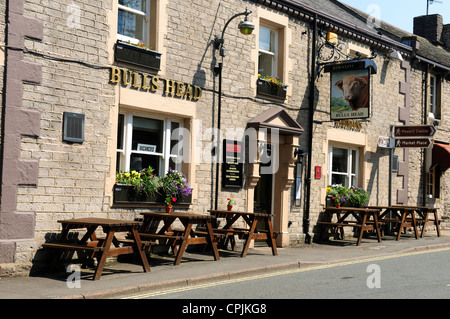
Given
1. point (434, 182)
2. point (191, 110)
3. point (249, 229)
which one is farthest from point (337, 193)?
point (434, 182)

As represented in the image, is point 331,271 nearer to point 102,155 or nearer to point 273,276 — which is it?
point 273,276

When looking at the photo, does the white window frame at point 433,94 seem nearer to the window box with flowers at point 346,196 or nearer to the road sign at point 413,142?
the road sign at point 413,142

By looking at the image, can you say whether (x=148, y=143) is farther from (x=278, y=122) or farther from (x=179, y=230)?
(x=278, y=122)

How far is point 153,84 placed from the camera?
11594mm

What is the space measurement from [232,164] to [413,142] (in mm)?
7148

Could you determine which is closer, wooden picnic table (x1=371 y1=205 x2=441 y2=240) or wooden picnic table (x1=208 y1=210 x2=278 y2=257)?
wooden picnic table (x1=208 y1=210 x2=278 y2=257)

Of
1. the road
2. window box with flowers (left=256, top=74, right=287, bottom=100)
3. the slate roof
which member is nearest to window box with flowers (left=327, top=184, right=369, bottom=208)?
window box with flowers (left=256, top=74, right=287, bottom=100)

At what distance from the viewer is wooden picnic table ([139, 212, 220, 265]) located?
414 inches

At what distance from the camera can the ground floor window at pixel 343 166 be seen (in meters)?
16.9

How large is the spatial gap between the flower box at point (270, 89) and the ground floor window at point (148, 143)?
2593 millimetres

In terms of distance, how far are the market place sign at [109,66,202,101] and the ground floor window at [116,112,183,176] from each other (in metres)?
0.56

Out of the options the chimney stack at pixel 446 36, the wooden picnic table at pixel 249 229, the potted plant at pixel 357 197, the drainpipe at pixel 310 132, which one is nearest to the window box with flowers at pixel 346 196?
the potted plant at pixel 357 197

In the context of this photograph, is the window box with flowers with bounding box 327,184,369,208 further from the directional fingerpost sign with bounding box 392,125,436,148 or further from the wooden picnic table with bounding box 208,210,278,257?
the wooden picnic table with bounding box 208,210,278,257
